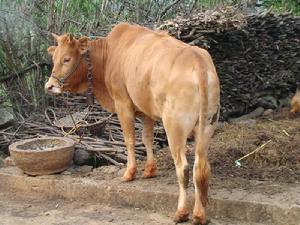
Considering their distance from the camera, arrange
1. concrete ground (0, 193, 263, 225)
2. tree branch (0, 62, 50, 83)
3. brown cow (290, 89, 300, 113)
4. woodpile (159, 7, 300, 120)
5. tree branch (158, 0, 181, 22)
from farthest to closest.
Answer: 1. tree branch (158, 0, 181, 22)
2. brown cow (290, 89, 300, 113)
3. tree branch (0, 62, 50, 83)
4. woodpile (159, 7, 300, 120)
5. concrete ground (0, 193, 263, 225)

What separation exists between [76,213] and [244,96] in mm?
3951

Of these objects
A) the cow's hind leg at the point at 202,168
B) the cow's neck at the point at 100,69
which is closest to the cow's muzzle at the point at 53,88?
the cow's neck at the point at 100,69

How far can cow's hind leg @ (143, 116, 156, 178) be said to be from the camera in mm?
6379

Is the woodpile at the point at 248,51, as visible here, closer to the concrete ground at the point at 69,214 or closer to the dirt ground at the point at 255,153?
the dirt ground at the point at 255,153

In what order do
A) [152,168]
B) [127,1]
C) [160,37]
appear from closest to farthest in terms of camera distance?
[160,37], [152,168], [127,1]

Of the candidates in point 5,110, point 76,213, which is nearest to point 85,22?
point 5,110

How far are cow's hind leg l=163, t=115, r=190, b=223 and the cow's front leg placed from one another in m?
1.02

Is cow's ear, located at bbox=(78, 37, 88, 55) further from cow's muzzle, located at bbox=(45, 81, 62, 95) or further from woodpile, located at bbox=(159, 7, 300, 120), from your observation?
woodpile, located at bbox=(159, 7, 300, 120)

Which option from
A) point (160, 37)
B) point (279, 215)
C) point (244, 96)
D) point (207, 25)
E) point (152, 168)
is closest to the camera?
point (279, 215)

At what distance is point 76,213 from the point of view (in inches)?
236

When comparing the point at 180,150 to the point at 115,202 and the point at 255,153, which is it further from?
the point at 255,153

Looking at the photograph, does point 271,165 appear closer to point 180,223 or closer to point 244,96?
point 180,223

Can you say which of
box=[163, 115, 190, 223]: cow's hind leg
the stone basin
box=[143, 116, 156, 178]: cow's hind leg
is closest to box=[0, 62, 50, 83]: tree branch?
the stone basin

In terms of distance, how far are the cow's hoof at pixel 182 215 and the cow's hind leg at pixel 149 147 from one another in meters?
1.08
